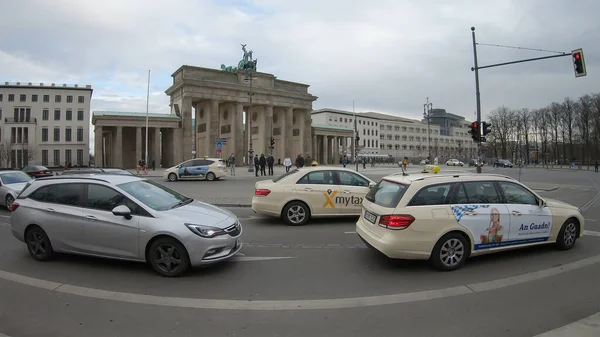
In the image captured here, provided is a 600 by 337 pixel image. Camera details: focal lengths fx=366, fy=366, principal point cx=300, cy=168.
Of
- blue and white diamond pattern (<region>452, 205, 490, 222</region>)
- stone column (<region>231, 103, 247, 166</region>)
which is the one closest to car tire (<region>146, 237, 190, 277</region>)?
blue and white diamond pattern (<region>452, 205, 490, 222</region>)

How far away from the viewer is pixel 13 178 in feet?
42.6

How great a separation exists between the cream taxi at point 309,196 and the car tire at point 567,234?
421 centimetres

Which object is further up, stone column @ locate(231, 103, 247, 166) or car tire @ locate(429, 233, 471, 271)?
stone column @ locate(231, 103, 247, 166)

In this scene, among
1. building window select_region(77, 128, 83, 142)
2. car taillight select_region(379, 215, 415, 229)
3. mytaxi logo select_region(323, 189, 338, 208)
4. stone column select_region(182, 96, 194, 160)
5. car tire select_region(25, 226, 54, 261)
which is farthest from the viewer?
building window select_region(77, 128, 83, 142)

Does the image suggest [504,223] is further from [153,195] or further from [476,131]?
[476,131]

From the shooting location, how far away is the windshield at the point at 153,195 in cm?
572

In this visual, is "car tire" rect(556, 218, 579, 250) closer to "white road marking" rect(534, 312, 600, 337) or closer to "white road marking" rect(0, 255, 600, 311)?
"white road marking" rect(0, 255, 600, 311)

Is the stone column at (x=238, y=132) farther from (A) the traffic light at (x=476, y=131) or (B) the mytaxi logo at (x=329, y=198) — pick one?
(B) the mytaxi logo at (x=329, y=198)

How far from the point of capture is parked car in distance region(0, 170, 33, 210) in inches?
480

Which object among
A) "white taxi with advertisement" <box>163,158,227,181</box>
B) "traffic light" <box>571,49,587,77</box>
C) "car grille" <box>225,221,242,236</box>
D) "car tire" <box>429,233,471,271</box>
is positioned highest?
"traffic light" <box>571,49,587,77</box>

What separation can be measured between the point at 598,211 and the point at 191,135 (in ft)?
179

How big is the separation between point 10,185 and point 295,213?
34.0 feet

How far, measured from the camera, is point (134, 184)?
623 centimetres

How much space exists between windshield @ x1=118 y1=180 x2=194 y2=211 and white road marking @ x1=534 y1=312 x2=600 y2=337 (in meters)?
5.10
